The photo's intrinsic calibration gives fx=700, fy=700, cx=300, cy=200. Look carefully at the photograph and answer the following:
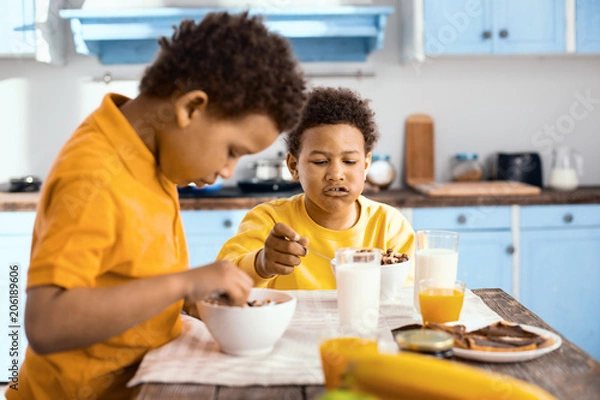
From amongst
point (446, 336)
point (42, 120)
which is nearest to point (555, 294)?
point (446, 336)

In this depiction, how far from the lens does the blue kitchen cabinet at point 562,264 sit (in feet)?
11.2

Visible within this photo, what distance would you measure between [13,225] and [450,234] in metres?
2.49

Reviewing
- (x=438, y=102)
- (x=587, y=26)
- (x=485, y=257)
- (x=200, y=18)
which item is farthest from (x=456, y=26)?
(x=200, y=18)

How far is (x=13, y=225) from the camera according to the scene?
3.30 m

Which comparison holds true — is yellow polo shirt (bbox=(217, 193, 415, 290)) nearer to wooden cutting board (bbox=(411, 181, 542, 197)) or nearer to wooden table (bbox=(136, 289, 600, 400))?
wooden table (bbox=(136, 289, 600, 400))

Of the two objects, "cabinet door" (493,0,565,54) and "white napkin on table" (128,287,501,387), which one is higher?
"cabinet door" (493,0,565,54)

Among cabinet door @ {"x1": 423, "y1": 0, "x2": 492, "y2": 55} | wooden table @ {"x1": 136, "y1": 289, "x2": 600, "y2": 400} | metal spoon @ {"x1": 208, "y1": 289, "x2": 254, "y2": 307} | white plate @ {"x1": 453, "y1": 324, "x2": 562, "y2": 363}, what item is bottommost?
wooden table @ {"x1": 136, "y1": 289, "x2": 600, "y2": 400}

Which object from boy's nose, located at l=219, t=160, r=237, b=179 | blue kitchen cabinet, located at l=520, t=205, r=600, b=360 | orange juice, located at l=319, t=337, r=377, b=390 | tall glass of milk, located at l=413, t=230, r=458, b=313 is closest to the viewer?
orange juice, located at l=319, t=337, r=377, b=390

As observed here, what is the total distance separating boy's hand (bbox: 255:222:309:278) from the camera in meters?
1.40

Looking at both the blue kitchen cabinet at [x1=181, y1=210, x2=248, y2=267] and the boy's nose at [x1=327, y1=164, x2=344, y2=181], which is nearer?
the boy's nose at [x1=327, y1=164, x2=344, y2=181]

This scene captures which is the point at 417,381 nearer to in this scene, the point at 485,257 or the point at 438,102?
the point at 485,257

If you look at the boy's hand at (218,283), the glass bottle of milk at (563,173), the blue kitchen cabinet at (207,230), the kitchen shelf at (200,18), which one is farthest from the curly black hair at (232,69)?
the glass bottle of milk at (563,173)

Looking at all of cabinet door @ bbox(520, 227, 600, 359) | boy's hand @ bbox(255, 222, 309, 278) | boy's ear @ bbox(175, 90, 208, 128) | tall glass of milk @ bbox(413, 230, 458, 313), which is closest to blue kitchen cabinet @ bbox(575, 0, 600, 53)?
cabinet door @ bbox(520, 227, 600, 359)

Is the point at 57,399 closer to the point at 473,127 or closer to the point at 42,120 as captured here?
the point at 42,120
